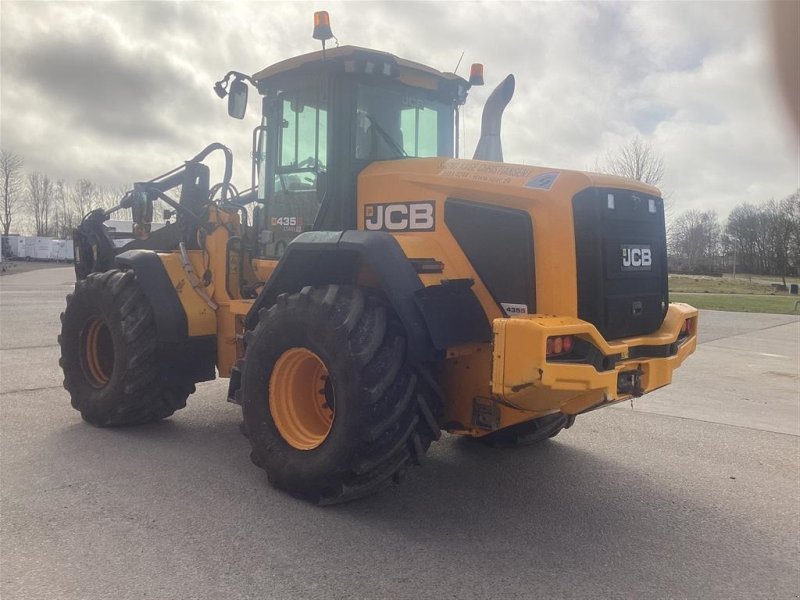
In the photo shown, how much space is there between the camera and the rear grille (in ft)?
12.3

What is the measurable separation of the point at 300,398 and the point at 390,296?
43.4 inches

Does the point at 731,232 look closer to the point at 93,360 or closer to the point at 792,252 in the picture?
the point at 792,252

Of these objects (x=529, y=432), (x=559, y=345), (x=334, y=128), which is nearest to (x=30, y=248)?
(x=334, y=128)

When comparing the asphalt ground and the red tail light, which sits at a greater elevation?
the red tail light

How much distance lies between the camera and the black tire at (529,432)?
5059 millimetres

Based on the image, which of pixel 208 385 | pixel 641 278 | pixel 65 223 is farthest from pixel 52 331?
pixel 65 223

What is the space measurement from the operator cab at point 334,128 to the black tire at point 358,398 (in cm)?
90

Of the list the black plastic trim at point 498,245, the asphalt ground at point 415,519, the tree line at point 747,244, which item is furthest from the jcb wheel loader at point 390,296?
the tree line at point 747,244

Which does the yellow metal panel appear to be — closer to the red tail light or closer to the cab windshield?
the cab windshield

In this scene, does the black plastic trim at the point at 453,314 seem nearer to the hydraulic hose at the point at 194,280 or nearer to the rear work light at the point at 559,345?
the rear work light at the point at 559,345

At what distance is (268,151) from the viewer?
17.6 ft

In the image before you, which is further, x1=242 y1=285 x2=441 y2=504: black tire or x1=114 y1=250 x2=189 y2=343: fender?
x1=114 y1=250 x2=189 y2=343: fender

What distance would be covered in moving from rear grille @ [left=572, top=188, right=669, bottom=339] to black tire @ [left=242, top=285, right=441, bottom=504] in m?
1.06

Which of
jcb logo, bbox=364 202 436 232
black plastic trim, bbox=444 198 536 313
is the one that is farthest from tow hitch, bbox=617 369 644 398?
jcb logo, bbox=364 202 436 232
